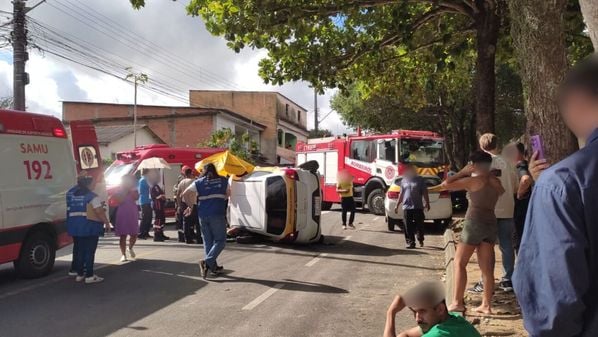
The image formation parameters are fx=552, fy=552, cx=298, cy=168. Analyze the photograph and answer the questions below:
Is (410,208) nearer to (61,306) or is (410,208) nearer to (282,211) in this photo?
(282,211)

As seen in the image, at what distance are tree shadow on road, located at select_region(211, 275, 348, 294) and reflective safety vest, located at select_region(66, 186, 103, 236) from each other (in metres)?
1.99

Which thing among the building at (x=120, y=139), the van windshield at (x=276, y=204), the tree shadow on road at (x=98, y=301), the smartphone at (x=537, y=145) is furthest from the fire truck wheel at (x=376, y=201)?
the building at (x=120, y=139)

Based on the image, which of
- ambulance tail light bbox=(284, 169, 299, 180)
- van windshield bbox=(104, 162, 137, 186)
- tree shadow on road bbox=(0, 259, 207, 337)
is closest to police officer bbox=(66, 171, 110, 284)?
tree shadow on road bbox=(0, 259, 207, 337)

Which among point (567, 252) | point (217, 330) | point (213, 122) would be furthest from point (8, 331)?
point (213, 122)

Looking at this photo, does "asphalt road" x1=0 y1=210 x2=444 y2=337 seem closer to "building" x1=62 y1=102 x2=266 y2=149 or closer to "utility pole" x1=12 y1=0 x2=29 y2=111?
"utility pole" x1=12 y1=0 x2=29 y2=111

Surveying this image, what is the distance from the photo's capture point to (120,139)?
36.7m

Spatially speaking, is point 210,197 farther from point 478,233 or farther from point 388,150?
point 388,150

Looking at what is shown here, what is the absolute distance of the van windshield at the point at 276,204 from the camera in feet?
37.5

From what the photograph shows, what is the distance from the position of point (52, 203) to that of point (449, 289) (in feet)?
20.4

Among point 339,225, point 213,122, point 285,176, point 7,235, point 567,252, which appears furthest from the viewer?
point 213,122

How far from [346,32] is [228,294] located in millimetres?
7698

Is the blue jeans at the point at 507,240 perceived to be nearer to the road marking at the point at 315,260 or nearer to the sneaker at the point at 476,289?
the sneaker at the point at 476,289

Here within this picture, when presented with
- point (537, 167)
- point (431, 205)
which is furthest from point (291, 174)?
point (537, 167)

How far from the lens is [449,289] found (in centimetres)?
701
